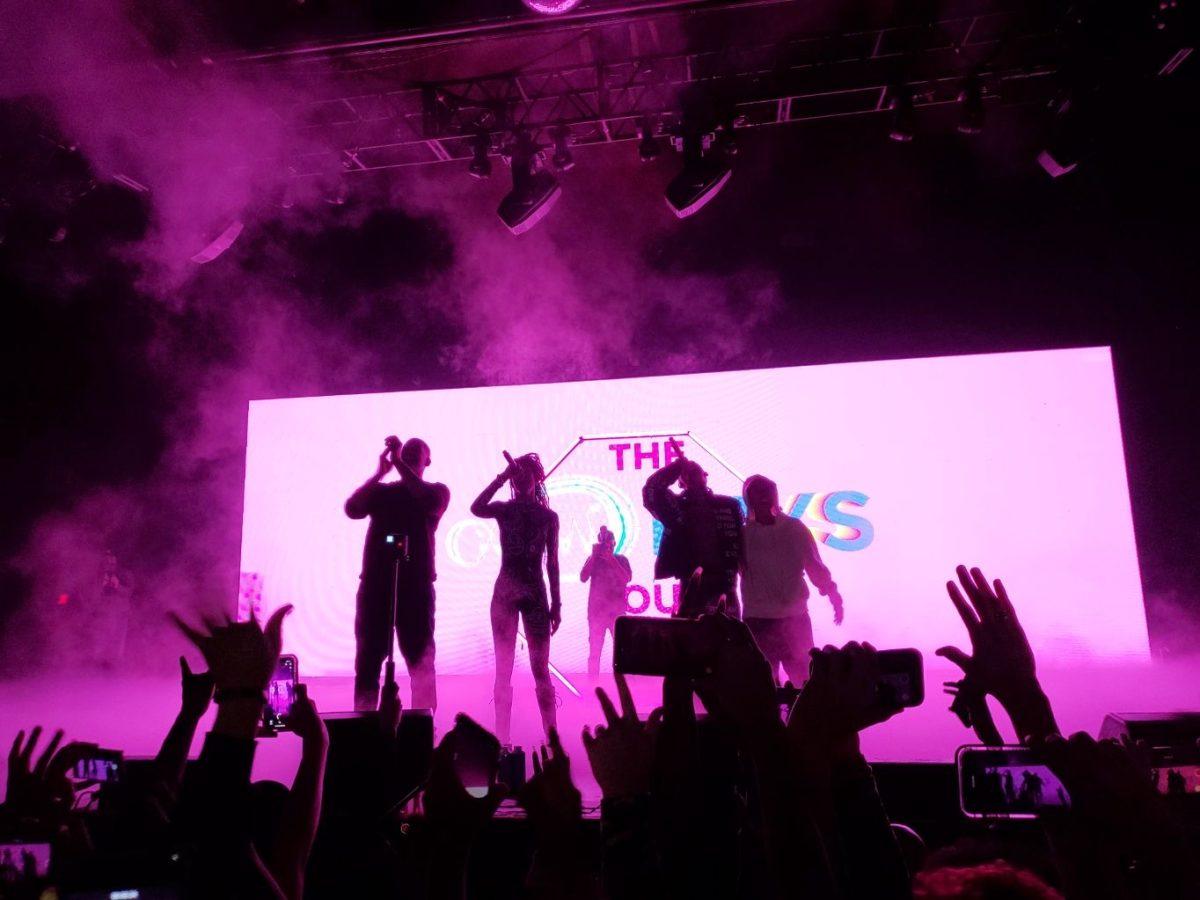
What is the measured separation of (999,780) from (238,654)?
4.07 feet

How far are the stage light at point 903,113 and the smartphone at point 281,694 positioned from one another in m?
4.36

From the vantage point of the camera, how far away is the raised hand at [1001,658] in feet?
4.18

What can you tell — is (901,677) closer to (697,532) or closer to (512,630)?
(697,532)

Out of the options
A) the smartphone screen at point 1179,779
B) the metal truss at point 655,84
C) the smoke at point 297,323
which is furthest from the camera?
the smoke at point 297,323

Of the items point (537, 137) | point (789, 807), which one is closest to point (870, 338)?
point (537, 137)

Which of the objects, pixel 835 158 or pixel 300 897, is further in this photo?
pixel 835 158

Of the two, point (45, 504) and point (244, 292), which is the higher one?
point (244, 292)

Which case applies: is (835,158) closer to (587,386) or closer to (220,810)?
(587,386)

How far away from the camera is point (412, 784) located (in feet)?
6.18

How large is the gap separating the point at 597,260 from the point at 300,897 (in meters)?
5.81

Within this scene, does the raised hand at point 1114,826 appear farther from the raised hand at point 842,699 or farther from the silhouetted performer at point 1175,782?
the silhouetted performer at point 1175,782

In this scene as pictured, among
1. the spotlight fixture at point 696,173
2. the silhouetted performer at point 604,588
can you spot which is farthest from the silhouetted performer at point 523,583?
the spotlight fixture at point 696,173

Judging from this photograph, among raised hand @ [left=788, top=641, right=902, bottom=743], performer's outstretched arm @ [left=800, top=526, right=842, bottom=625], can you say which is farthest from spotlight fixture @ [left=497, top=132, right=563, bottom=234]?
raised hand @ [left=788, top=641, right=902, bottom=743]

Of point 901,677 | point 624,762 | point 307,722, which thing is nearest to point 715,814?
point 624,762
